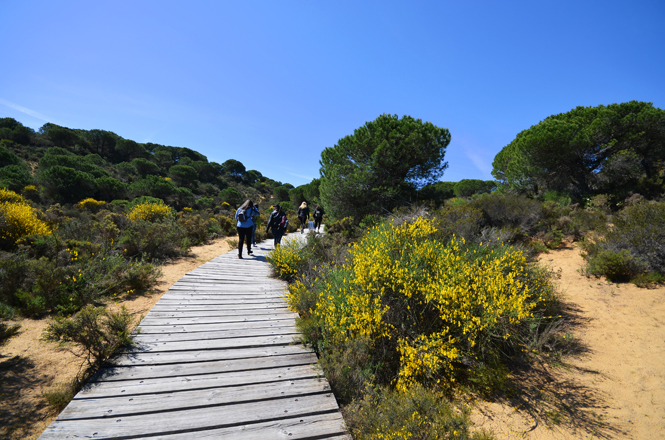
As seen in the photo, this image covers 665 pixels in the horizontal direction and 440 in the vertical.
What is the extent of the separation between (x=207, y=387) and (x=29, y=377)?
2276mm

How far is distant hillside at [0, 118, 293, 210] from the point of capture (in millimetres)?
16875

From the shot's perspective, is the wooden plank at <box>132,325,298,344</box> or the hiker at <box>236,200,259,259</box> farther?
the hiker at <box>236,200,259,259</box>

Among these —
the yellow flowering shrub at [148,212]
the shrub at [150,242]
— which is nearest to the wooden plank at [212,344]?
the shrub at [150,242]

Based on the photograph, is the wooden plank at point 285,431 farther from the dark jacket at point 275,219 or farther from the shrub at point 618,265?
the shrub at point 618,265

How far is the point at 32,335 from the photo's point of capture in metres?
3.47

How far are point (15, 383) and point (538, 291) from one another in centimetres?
779

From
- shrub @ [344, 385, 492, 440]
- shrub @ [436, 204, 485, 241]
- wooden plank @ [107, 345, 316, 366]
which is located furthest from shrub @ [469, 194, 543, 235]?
wooden plank @ [107, 345, 316, 366]

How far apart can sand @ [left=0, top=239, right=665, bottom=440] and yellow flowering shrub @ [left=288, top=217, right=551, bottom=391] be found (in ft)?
2.25

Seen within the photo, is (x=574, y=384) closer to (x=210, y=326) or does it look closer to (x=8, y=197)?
(x=210, y=326)

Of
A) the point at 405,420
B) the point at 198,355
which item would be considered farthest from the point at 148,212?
the point at 405,420

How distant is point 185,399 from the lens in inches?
88.4

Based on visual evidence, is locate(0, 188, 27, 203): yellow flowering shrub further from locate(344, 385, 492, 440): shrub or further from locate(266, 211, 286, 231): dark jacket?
locate(344, 385, 492, 440): shrub

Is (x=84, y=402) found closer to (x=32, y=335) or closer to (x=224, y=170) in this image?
(x=32, y=335)

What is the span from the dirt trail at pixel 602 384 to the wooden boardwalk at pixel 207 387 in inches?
84.9
